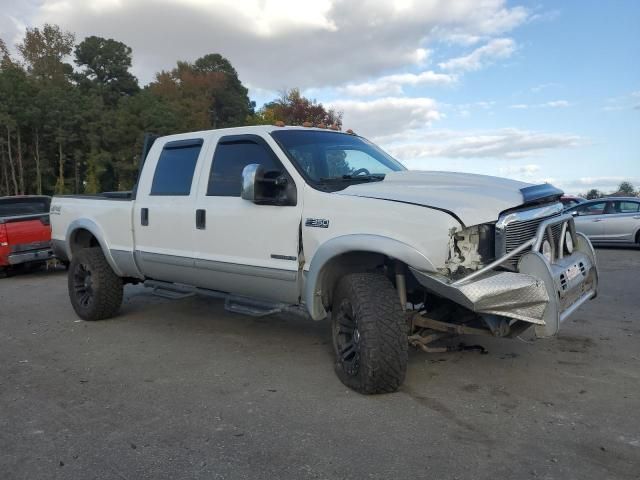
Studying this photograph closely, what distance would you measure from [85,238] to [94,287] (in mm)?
918

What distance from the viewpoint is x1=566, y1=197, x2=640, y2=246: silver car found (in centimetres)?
1340

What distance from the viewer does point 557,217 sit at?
4.22 m

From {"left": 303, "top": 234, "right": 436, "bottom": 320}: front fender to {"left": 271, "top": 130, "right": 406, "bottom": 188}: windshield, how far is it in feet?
2.10

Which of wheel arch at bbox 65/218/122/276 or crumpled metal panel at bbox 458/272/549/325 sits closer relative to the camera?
crumpled metal panel at bbox 458/272/549/325

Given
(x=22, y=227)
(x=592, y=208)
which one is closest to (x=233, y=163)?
(x=22, y=227)

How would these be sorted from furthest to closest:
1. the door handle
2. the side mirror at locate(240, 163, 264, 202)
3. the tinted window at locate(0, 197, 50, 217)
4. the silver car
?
the silver car, the tinted window at locate(0, 197, 50, 217), the door handle, the side mirror at locate(240, 163, 264, 202)

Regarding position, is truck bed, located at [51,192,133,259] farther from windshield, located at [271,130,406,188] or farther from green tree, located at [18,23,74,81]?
green tree, located at [18,23,74,81]

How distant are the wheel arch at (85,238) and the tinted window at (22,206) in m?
4.73

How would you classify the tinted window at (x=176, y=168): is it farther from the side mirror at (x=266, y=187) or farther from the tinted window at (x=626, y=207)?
the tinted window at (x=626, y=207)

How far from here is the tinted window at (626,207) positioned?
13.6 meters

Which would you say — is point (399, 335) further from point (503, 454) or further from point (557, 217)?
point (557, 217)

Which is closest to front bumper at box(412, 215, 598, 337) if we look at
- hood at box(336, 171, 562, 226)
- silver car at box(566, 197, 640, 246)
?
hood at box(336, 171, 562, 226)

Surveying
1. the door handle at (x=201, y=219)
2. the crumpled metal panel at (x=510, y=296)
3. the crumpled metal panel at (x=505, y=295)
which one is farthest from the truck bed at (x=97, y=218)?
the crumpled metal panel at (x=510, y=296)

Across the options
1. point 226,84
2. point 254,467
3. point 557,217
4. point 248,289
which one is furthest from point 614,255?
point 226,84
